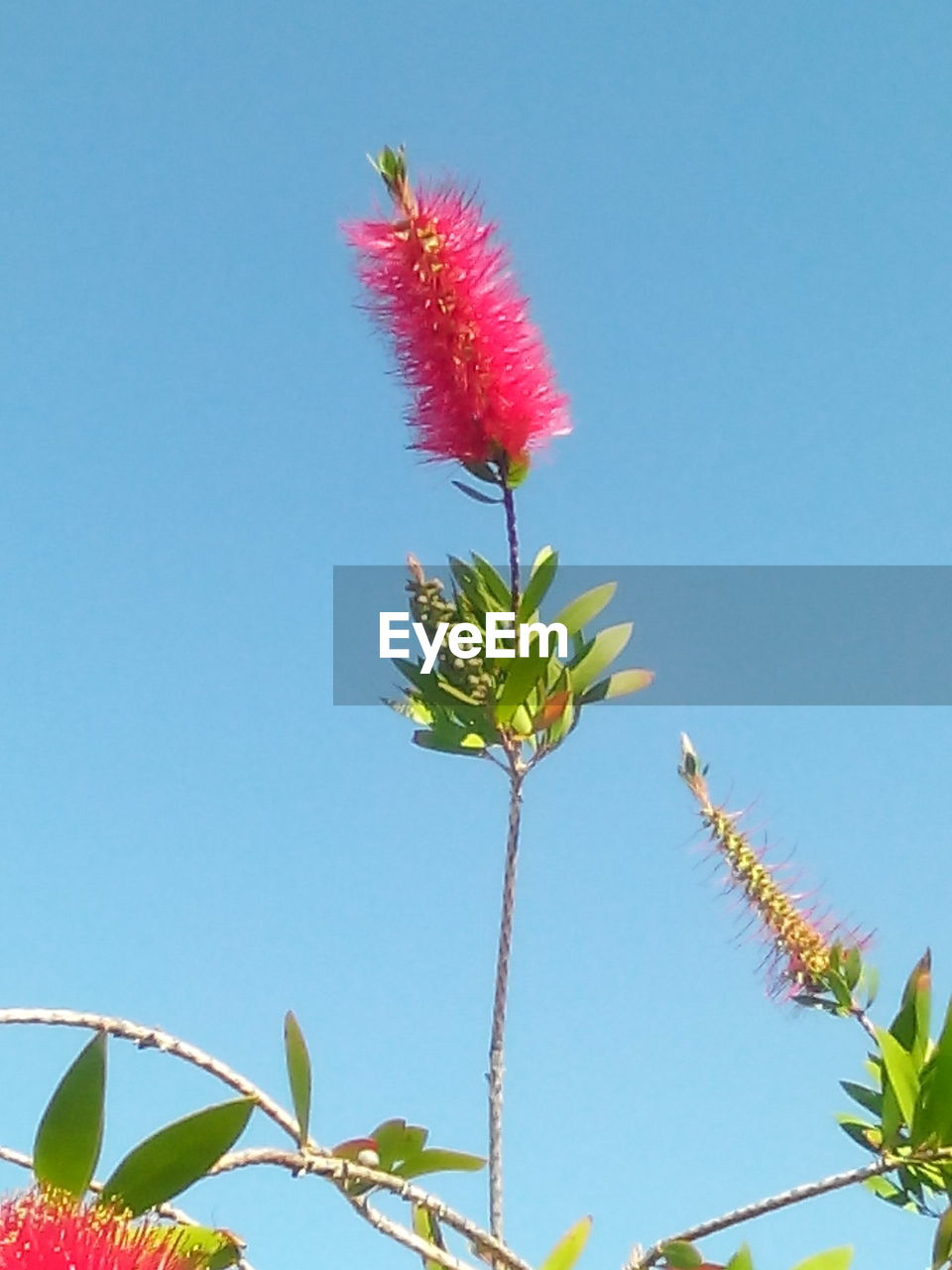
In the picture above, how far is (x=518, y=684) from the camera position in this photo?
159cm

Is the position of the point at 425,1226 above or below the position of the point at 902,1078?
below

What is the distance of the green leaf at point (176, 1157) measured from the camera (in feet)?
3.15

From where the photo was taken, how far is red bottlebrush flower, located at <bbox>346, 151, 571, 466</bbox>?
62.6 inches

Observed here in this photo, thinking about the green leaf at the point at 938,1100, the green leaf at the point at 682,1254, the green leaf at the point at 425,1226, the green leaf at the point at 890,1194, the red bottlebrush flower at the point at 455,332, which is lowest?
the green leaf at the point at 890,1194

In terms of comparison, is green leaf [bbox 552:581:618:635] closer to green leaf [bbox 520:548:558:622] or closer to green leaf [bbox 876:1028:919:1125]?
green leaf [bbox 520:548:558:622]

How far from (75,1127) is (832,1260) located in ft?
2.14

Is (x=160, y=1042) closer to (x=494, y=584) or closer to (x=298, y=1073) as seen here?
(x=298, y=1073)

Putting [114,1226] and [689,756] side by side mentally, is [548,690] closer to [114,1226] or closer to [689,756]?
[689,756]

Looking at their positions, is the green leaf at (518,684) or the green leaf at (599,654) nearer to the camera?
the green leaf at (518,684)

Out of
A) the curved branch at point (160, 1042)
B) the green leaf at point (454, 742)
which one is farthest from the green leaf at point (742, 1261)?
the green leaf at point (454, 742)

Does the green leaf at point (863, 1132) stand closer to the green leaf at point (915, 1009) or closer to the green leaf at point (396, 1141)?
the green leaf at point (915, 1009)

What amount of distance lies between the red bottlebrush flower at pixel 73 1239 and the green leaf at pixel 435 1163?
10.4 inches

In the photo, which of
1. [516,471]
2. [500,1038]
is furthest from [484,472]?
[500,1038]

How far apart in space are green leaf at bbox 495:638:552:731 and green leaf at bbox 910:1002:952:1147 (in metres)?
0.54
